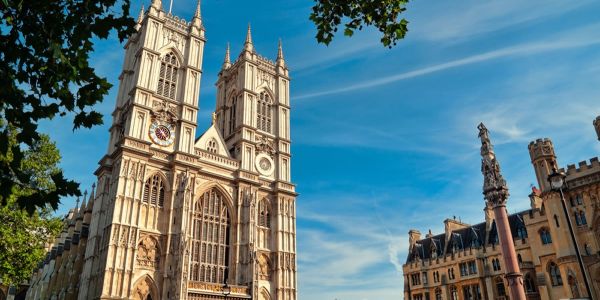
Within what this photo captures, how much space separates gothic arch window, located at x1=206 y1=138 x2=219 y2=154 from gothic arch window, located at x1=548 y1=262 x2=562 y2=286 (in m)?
30.8

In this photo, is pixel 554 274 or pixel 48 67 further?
pixel 554 274

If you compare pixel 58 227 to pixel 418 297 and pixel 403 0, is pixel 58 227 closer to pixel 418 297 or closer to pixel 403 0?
pixel 403 0

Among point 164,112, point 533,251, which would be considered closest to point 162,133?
point 164,112

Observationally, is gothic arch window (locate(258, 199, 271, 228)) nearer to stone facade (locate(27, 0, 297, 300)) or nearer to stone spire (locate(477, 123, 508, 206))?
stone facade (locate(27, 0, 297, 300))

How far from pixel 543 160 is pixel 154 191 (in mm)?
32348

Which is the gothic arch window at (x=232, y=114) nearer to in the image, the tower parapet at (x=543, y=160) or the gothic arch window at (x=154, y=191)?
the gothic arch window at (x=154, y=191)

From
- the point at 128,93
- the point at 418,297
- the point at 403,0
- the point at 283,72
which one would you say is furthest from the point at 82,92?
the point at 418,297

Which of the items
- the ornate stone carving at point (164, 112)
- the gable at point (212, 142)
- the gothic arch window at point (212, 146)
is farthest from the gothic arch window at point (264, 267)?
the ornate stone carving at point (164, 112)

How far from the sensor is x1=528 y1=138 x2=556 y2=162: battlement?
37844 mm

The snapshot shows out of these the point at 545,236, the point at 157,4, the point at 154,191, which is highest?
the point at 157,4

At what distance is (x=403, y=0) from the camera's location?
1098 cm

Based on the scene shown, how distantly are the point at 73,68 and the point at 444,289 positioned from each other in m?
48.6

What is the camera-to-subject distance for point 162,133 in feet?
122

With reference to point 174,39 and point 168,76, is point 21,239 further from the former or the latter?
point 174,39
